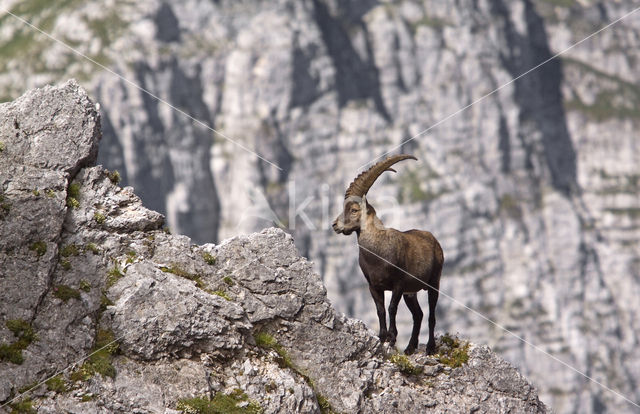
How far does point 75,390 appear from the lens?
2502 centimetres

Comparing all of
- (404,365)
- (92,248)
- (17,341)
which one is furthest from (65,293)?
(404,365)

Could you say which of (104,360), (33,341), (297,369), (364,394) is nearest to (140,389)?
(104,360)

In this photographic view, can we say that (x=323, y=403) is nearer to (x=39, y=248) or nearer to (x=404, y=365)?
(x=404, y=365)

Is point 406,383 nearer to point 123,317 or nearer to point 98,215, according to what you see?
point 123,317

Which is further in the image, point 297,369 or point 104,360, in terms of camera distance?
point 297,369

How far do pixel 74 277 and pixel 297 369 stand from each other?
8.14m

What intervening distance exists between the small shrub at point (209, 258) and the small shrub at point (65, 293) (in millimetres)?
4869

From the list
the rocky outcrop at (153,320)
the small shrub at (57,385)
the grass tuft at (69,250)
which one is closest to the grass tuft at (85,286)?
the rocky outcrop at (153,320)

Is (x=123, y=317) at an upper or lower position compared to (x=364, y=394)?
upper

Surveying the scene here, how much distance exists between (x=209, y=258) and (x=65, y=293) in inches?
213

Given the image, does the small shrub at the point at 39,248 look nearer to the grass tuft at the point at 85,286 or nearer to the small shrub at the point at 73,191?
the grass tuft at the point at 85,286

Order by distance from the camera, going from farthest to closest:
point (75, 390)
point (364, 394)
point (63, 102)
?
point (63, 102) < point (364, 394) < point (75, 390)

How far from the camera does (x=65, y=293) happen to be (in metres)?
27.3

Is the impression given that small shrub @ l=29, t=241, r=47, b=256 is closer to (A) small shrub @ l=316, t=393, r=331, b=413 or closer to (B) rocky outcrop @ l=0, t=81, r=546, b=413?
(B) rocky outcrop @ l=0, t=81, r=546, b=413
